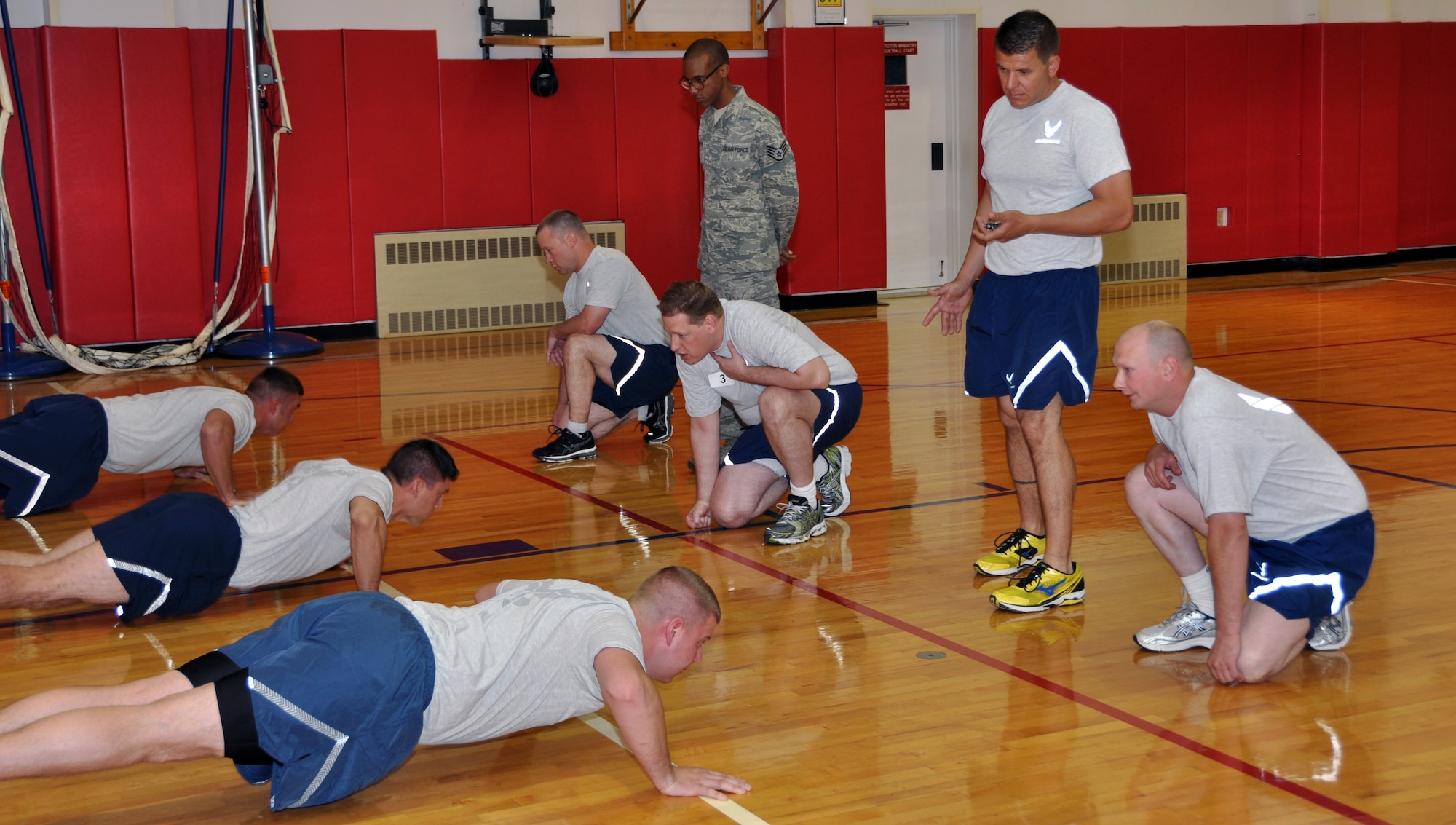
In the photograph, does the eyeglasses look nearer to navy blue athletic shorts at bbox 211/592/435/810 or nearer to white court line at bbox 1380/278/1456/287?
navy blue athletic shorts at bbox 211/592/435/810

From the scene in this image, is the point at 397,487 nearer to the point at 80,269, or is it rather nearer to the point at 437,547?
the point at 437,547

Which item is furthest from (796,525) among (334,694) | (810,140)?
(810,140)

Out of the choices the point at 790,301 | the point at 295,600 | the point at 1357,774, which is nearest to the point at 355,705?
the point at 295,600

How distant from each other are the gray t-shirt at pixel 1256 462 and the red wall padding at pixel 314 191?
780 cm

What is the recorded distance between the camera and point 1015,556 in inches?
165

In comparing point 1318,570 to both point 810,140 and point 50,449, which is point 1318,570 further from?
point 810,140

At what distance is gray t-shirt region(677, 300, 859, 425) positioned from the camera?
4.58m

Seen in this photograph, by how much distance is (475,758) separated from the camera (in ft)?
9.64

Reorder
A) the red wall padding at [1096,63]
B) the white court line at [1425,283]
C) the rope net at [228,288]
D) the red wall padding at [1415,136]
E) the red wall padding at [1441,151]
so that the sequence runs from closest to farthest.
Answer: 1. the rope net at [228,288]
2. the white court line at [1425,283]
3. the red wall padding at [1096,63]
4. the red wall padding at [1415,136]
5. the red wall padding at [1441,151]

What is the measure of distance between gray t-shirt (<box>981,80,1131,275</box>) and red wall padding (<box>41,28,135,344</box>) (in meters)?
6.98

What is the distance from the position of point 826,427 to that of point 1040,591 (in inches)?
49.1

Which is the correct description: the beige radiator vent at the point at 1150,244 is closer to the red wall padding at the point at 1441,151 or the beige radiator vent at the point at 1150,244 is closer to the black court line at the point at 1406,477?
the red wall padding at the point at 1441,151

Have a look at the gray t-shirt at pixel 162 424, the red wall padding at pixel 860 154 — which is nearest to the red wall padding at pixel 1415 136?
the red wall padding at pixel 860 154

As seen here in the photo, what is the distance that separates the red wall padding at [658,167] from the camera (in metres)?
10.8
